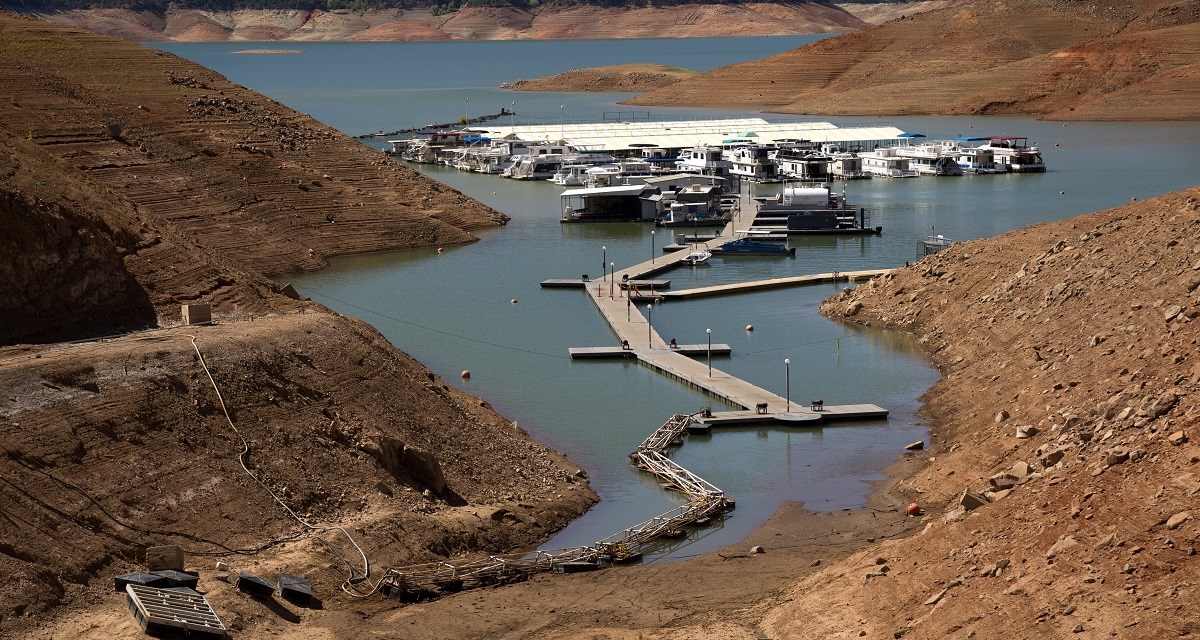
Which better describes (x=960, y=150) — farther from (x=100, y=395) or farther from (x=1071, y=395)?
(x=100, y=395)

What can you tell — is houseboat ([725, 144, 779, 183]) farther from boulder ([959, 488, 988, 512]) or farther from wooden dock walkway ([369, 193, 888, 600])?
boulder ([959, 488, 988, 512])

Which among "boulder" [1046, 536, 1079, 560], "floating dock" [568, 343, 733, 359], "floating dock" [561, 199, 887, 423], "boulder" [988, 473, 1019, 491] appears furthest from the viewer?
"floating dock" [568, 343, 733, 359]

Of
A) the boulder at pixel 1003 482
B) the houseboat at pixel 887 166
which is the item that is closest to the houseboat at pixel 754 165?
the houseboat at pixel 887 166

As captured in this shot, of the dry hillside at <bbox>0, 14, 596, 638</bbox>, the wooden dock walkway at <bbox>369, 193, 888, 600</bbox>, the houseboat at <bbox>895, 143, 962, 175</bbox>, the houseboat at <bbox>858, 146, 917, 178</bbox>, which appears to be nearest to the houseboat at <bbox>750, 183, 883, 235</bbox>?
the wooden dock walkway at <bbox>369, 193, 888, 600</bbox>

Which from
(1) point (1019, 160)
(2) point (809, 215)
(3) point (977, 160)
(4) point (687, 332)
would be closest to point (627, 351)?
(4) point (687, 332)

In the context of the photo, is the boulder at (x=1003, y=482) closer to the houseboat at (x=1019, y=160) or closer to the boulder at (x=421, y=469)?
the boulder at (x=421, y=469)

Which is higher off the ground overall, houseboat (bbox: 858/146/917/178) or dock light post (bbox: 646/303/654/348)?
houseboat (bbox: 858/146/917/178)

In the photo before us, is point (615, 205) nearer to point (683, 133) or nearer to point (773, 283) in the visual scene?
point (773, 283)
